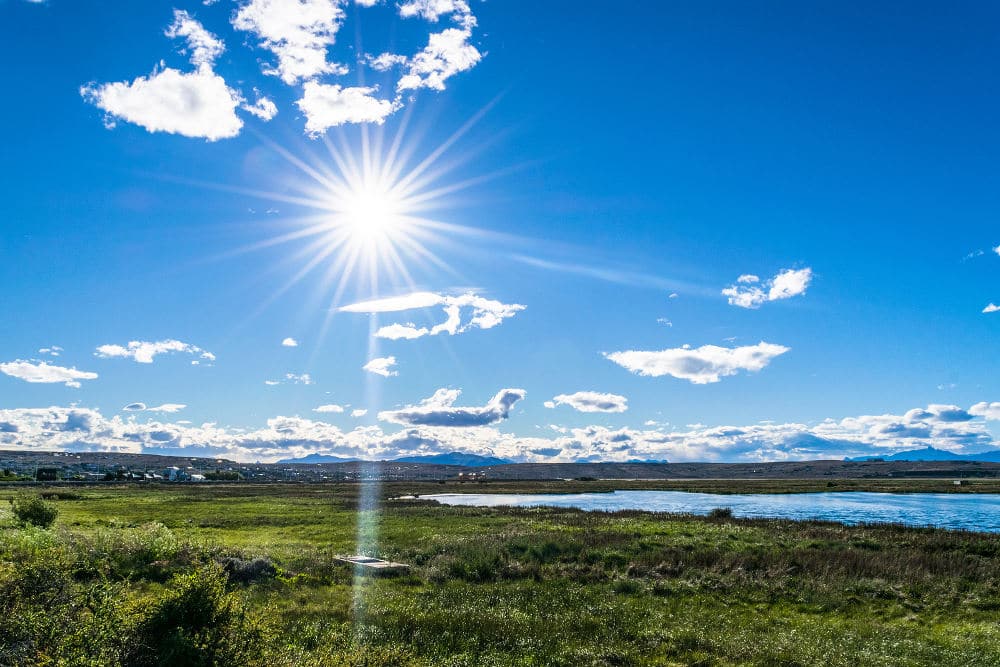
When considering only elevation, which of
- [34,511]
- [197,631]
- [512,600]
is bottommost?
[512,600]

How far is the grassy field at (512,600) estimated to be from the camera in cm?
835

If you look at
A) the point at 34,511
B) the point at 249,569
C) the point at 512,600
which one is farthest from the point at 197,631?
the point at 34,511

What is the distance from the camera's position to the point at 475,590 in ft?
73.7

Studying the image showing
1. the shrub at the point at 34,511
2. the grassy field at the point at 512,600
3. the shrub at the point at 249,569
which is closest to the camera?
the grassy field at the point at 512,600

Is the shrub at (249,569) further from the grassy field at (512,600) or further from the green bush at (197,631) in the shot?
the green bush at (197,631)

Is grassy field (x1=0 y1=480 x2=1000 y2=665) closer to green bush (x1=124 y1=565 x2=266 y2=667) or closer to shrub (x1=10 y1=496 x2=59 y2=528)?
green bush (x1=124 y1=565 x2=266 y2=667)

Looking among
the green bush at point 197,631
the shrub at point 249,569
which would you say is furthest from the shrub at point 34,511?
the green bush at point 197,631

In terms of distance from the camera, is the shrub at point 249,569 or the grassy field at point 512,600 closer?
the grassy field at point 512,600

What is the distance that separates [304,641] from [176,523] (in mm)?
39445

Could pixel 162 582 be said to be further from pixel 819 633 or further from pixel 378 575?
pixel 819 633

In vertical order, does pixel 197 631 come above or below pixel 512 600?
above

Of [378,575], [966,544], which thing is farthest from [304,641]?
[966,544]

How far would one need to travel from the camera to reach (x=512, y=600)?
2059 cm

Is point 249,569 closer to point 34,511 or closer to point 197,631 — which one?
point 197,631
